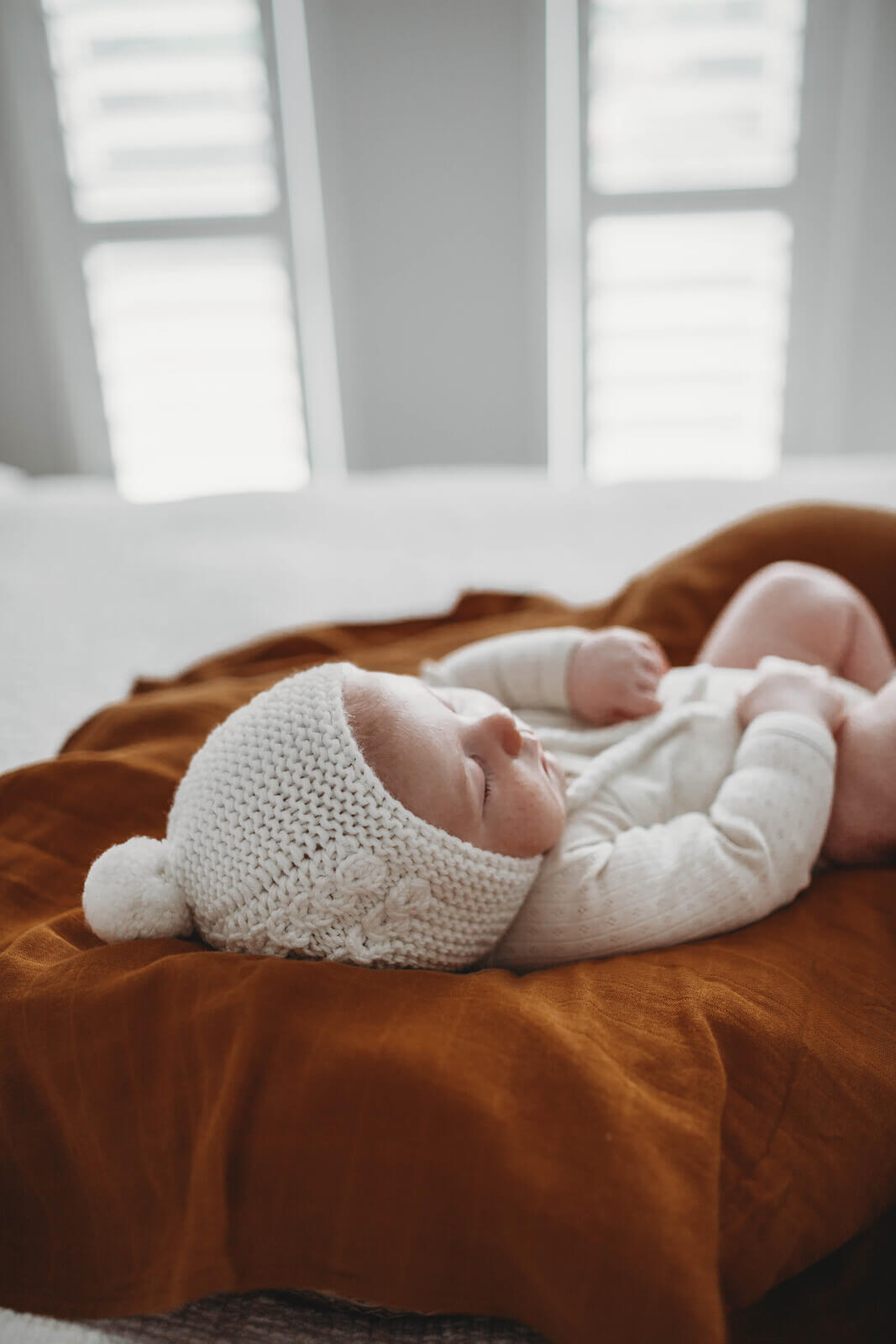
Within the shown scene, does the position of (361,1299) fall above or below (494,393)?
below

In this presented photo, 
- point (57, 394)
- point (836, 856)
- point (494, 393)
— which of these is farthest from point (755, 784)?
point (57, 394)

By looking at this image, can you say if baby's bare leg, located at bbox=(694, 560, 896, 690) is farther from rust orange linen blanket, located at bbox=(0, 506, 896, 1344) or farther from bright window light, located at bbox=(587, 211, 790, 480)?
bright window light, located at bbox=(587, 211, 790, 480)

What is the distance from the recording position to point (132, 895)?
1.86ft

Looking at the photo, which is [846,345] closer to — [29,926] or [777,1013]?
[777,1013]

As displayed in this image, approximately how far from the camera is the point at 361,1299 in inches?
18.1

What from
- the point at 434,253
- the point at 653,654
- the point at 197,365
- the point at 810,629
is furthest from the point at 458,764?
the point at 197,365

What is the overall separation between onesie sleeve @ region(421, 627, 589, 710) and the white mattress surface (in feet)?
1.01

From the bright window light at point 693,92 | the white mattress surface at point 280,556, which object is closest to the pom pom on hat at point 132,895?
the white mattress surface at point 280,556

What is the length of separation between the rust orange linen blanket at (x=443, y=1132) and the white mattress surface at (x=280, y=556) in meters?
0.48

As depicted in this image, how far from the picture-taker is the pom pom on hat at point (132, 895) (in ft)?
1.86

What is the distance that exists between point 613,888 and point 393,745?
21 centimetres

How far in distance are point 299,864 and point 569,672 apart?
Result: 0.41 m

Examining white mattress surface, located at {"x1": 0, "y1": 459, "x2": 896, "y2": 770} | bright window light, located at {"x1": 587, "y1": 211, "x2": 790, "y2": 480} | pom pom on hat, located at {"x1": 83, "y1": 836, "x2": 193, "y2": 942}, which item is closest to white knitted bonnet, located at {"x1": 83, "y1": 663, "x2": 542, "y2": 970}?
pom pom on hat, located at {"x1": 83, "y1": 836, "x2": 193, "y2": 942}

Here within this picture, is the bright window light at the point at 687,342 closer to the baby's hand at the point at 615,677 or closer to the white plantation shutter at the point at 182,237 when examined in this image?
the white plantation shutter at the point at 182,237
